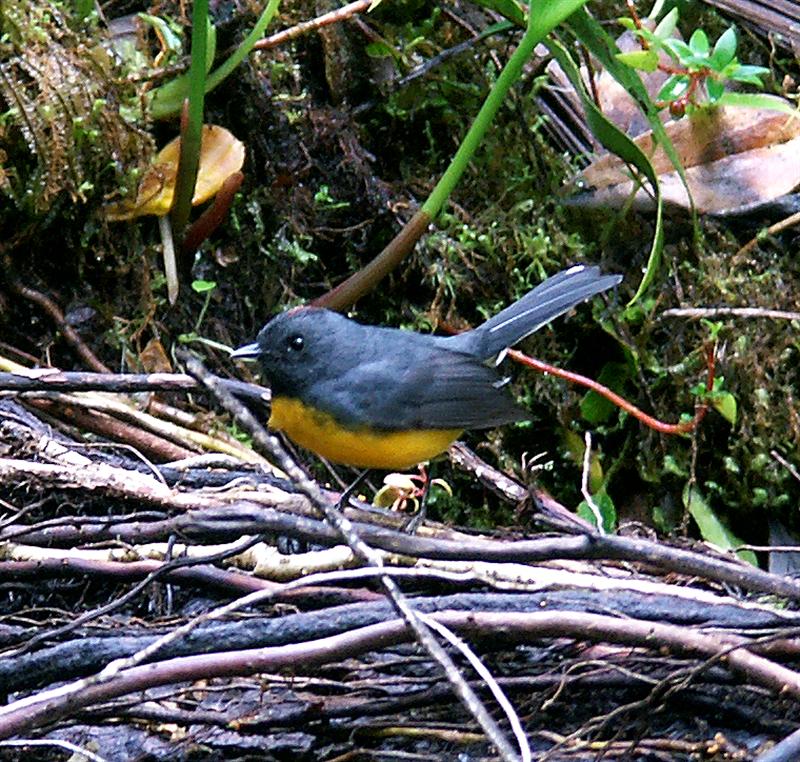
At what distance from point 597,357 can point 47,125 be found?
6.27ft

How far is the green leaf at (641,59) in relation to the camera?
3421mm

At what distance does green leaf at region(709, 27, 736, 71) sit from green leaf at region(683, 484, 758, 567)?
1.30 meters

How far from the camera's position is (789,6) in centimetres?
384

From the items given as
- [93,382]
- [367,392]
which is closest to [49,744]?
[93,382]

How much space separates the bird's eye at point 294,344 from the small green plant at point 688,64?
49.0 inches

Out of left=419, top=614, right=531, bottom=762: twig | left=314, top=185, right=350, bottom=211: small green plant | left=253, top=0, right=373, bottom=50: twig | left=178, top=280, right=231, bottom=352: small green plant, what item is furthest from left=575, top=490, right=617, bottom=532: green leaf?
left=253, top=0, right=373, bottom=50: twig

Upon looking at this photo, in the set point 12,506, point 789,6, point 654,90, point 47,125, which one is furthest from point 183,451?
point 789,6

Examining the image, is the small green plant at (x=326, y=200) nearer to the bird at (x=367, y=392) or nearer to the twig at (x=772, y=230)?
the bird at (x=367, y=392)

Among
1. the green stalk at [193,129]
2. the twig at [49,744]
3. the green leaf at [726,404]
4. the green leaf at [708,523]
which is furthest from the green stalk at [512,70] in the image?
the twig at [49,744]

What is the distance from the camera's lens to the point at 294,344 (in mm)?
3133

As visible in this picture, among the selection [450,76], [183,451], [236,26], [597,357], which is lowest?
[597,357]

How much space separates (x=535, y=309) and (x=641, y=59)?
80cm

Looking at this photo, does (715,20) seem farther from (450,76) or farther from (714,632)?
(714,632)

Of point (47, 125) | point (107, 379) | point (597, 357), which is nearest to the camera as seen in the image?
point (107, 379)
